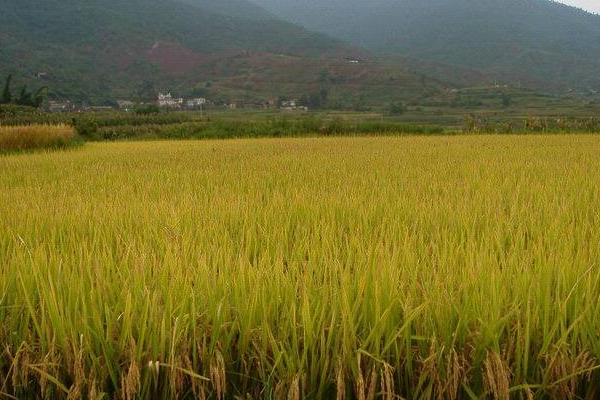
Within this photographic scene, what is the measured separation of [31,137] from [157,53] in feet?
246

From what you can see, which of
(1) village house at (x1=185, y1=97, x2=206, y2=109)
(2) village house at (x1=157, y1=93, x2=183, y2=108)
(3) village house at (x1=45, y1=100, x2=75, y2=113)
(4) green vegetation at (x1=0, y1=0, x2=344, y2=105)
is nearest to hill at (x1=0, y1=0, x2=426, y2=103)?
(4) green vegetation at (x1=0, y1=0, x2=344, y2=105)

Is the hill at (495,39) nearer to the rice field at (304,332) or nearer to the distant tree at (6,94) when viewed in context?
the distant tree at (6,94)

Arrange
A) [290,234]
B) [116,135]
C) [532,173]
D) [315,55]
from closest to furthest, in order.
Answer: [290,234]
[532,173]
[116,135]
[315,55]

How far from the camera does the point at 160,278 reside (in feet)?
4.27

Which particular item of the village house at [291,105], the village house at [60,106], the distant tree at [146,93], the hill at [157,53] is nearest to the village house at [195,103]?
the hill at [157,53]

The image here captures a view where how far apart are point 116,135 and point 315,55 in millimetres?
80953

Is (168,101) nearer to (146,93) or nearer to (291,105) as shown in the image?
(146,93)

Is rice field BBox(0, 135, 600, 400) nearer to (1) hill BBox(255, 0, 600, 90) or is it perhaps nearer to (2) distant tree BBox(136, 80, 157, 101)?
(2) distant tree BBox(136, 80, 157, 101)

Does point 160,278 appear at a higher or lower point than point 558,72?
lower

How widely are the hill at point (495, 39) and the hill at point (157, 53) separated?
98.6ft

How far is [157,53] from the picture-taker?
81688mm

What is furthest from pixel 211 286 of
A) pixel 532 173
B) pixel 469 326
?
pixel 532 173

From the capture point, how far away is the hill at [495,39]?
112 meters

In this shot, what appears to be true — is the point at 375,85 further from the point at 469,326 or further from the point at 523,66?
the point at 523,66
